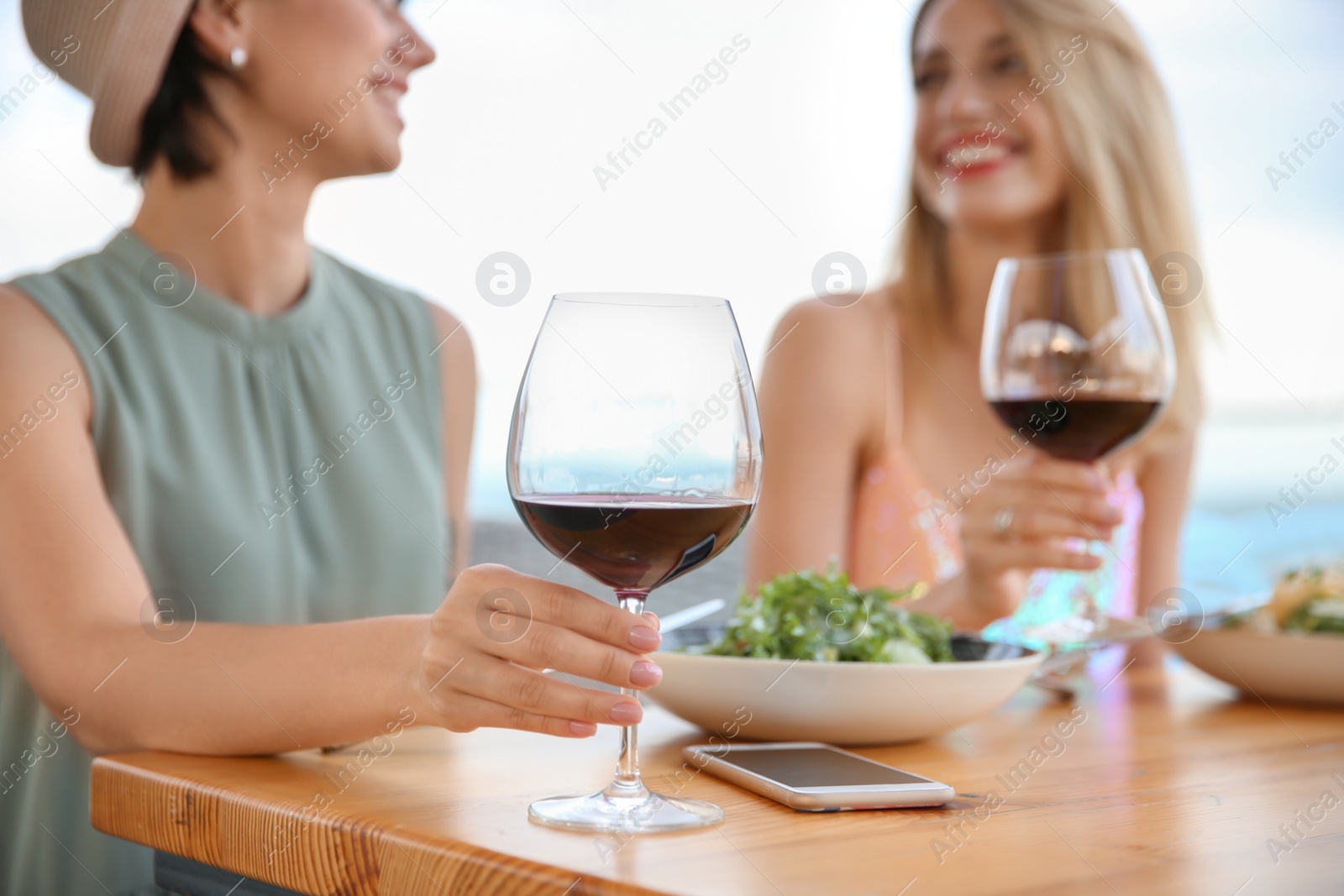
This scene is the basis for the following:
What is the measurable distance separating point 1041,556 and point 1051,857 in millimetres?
724

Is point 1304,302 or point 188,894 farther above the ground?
point 1304,302

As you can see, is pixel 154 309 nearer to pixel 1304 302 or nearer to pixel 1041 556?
pixel 1041 556

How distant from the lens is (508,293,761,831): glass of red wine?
2.17ft

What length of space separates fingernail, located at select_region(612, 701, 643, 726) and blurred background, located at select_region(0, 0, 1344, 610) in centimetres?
189

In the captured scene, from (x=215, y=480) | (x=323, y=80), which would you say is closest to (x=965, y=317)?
(x=323, y=80)

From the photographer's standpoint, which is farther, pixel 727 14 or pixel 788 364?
pixel 727 14

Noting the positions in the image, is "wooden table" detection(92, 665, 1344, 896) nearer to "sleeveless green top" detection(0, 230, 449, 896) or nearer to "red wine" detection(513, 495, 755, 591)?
"red wine" detection(513, 495, 755, 591)

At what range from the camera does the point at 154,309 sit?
160 cm

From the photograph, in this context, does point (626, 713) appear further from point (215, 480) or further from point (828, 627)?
point (215, 480)

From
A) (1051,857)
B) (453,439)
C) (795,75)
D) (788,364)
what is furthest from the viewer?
(795,75)

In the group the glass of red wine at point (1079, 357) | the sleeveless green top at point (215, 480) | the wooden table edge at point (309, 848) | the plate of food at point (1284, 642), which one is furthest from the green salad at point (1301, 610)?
the sleeveless green top at point (215, 480)

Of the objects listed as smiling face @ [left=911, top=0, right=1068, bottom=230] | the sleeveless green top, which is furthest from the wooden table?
smiling face @ [left=911, top=0, right=1068, bottom=230]

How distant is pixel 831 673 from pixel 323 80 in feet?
3.86

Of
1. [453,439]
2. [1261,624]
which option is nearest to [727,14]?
[453,439]
